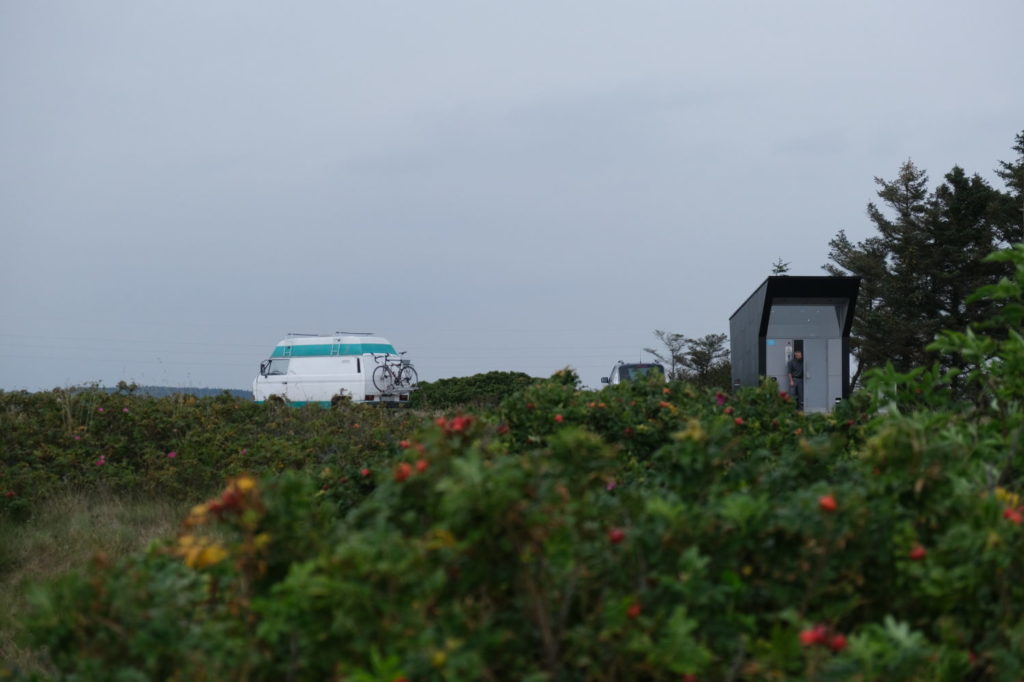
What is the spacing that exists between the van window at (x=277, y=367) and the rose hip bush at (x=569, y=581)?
2695cm

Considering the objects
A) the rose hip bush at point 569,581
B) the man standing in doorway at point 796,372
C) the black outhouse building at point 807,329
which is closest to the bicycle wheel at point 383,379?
the black outhouse building at point 807,329

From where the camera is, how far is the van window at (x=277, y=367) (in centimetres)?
2860

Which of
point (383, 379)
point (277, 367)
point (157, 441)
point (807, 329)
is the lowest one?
point (157, 441)

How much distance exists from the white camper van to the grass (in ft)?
65.6

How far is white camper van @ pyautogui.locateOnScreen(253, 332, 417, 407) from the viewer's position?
28141 millimetres

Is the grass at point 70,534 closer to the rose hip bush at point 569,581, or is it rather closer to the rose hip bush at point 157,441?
the rose hip bush at point 157,441

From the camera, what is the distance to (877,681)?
6.13 feet

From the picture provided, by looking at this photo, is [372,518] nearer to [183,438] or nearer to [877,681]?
[877,681]

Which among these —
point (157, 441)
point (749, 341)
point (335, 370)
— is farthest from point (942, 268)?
point (157, 441)

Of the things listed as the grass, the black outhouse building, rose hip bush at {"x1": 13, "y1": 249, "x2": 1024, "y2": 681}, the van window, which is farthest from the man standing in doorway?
rose hip bush at {"x1": 13, "y1": 249, "x2": 1024, "y2": 681}

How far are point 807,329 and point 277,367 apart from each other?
54.5 ft

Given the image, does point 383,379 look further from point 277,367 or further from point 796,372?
point 796,372

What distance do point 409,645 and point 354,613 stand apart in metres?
0.14

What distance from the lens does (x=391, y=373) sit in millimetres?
28531
